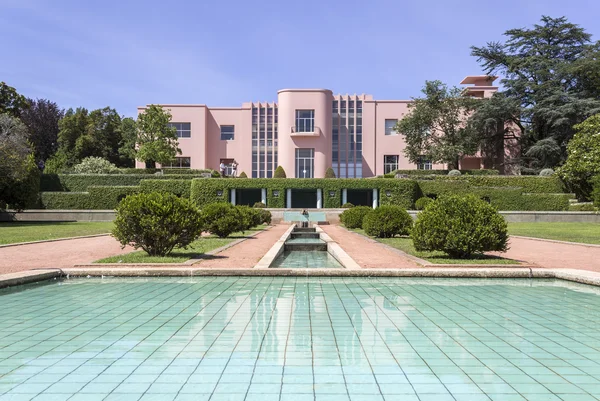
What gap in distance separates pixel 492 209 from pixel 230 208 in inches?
428

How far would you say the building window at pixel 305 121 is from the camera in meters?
48.2

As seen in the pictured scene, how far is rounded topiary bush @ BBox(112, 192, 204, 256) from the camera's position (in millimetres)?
9883

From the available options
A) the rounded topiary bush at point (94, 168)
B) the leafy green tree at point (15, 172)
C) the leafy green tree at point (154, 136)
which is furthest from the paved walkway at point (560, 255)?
the rounded topiary bush at point (94, 168)

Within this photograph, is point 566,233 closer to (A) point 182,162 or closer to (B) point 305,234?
(B) point 305,234

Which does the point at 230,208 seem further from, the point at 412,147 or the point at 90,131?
the point at 90,131

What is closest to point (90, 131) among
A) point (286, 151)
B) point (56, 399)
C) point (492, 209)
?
point (286, 151)

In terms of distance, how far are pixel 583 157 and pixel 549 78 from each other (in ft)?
78.5

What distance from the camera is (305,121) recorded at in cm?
4831

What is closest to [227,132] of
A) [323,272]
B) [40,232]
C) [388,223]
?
[40,232]

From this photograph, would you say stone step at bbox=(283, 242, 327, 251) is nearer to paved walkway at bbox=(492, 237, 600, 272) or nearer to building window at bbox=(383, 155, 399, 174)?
A: paved walkway at bbox=(492, 237, 600, 272)

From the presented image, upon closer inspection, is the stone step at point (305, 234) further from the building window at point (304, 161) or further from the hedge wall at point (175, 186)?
the building window at point (304, 161)

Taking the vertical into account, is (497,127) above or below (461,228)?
above

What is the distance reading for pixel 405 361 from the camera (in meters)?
3.92

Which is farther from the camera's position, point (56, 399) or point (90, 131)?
point (90, 131)
